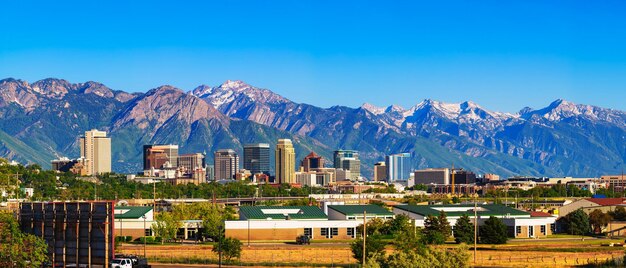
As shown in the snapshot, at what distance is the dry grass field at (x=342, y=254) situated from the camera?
343 ft

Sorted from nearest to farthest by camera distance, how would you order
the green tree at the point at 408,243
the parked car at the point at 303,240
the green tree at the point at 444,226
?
the green tree at the point at 408,243
the parked car at the point at 303,240
the green tree at the point at 444,226

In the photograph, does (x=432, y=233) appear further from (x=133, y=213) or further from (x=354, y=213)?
(x=133, y=213)

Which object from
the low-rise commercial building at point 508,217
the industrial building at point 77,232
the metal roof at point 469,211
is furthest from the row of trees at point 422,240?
the industrial building at point 77,232

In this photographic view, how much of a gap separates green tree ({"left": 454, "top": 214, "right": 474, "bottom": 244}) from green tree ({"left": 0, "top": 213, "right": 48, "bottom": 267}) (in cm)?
6578

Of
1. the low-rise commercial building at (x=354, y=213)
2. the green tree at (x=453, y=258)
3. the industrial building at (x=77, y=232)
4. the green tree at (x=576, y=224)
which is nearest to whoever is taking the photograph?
the industrial building at (x=77, y=232)

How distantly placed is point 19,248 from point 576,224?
103m

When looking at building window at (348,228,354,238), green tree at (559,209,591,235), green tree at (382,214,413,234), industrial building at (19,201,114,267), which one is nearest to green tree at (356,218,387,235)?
green tree at (382,214,413,234)

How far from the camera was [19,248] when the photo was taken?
68188 millimetres

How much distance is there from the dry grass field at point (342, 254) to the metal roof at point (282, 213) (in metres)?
23.1

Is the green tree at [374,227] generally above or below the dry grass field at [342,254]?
above

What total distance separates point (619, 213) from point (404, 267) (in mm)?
100967

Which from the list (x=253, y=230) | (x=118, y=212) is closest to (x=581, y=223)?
(x=253, y=230)

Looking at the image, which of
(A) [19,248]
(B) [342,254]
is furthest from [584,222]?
(A) [19,248]

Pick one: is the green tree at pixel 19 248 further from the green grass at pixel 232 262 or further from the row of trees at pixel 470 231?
the row of trees at pixel 470 231
